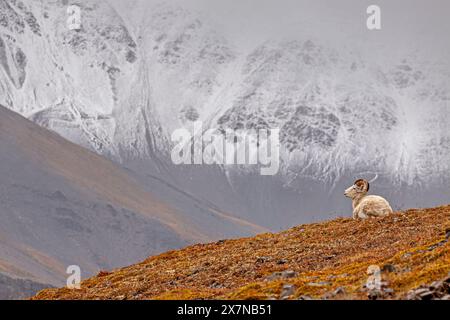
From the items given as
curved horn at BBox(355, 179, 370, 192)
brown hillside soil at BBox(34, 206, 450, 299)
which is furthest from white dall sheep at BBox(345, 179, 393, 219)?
curved horn at BBox(355, 179, 370, 192)

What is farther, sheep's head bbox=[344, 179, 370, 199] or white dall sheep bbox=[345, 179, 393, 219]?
sheep's head bbox=[344, 179, 370, 199]

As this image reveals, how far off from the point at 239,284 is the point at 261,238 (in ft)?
34.2

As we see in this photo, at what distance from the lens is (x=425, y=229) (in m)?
41.4

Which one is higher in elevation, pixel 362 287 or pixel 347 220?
pixel 347 220

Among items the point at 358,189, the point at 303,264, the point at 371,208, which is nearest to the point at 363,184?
the point at 358,189

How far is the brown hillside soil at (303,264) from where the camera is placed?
31844 mm

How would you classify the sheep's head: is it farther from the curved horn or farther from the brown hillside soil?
the brown hillside soil

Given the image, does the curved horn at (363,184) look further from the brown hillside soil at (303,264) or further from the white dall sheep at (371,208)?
the brown hillside soil at (303,264)

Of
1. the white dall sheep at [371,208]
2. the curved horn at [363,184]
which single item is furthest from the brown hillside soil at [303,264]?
the curved horn at [363,184]

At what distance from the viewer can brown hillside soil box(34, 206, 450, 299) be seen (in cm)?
3184
